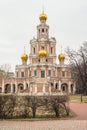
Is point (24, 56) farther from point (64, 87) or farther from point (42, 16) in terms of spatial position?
point (64, 87)

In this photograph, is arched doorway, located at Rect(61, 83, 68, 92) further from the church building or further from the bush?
the bush

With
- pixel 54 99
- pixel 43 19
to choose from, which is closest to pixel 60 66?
pixel 43 19

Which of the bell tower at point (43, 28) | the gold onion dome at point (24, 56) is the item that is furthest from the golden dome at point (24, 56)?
the bell tower at point (43, 28)

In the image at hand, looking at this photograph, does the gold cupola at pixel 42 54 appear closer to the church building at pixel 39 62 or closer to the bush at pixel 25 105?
the church building at pixel 39 62

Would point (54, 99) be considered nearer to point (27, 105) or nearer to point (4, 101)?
point (27, 105)

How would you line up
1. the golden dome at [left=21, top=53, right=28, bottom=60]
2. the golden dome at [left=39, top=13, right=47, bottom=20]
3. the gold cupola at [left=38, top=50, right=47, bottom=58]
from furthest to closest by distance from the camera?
1. the golden dome at [left=21, top=53, right=28, bottom=60]
2. the golden dome at [left=39, top=13, right=47, bottom=20]
3. the gold cupola at [left=38, top=50, right=47, bottom=58]

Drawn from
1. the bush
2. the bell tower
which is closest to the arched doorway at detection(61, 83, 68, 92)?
the bell tower

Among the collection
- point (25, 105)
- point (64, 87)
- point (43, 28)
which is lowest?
point (25, 105)

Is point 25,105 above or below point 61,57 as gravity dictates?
below

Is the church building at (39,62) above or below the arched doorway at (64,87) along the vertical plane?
above

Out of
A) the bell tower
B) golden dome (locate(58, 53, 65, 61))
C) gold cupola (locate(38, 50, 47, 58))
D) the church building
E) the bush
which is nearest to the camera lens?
the bush

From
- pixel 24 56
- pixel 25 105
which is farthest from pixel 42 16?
pixel 25 105

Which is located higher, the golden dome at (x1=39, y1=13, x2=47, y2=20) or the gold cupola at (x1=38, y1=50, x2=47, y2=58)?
the golden dome at (x1=39, y1=13, x2=47, y2=20)

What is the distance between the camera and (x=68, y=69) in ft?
242
